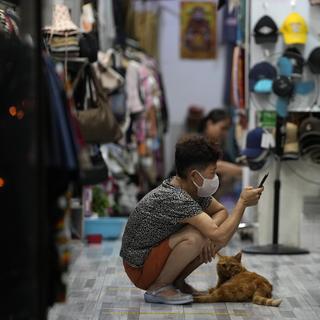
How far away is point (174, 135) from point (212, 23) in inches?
56.6

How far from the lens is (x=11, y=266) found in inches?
94.2

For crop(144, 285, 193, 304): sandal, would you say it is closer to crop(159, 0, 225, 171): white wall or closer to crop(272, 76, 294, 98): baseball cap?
crop(272, 76, 294, 98): baseball cap

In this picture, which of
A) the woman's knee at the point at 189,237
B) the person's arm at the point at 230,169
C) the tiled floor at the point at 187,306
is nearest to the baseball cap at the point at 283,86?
the person's arm at the point at 230,169

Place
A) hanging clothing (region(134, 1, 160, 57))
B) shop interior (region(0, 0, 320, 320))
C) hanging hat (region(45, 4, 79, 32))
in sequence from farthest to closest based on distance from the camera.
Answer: hanging clothing (region(134, 1, 160, 57))
hanging hat (region(45, 4, 79, 32))
shop interior (region(0, 0, 320, 320))

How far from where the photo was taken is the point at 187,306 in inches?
146

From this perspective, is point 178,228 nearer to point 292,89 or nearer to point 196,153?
point 196,153

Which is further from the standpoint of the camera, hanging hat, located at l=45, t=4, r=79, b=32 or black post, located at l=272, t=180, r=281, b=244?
black post, located at l=272, t=180, r=281, b=244

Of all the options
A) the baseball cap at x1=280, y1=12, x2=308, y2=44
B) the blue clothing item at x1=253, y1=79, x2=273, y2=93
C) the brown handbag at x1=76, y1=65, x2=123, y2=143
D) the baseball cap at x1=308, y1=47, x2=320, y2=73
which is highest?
the baseball cap at x1=280, y1=12, x2=308, y2=44

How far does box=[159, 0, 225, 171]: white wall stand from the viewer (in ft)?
31.2

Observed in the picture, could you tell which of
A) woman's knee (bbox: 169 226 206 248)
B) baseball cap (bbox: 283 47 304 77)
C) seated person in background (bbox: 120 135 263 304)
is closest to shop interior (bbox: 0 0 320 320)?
baseball cap (bbox: 283 47 304 77)

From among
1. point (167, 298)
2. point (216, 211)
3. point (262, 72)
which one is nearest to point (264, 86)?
point (262, 72)

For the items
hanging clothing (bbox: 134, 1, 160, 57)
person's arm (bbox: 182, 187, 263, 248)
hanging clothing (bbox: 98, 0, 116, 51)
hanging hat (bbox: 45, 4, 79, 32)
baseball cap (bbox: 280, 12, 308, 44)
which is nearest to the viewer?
person's arm (bbox: 182, 187, 263, 248)

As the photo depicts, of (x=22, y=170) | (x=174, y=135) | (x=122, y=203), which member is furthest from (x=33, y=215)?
(x=174, y=135)

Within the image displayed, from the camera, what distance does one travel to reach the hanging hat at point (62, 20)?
446 centimetres
